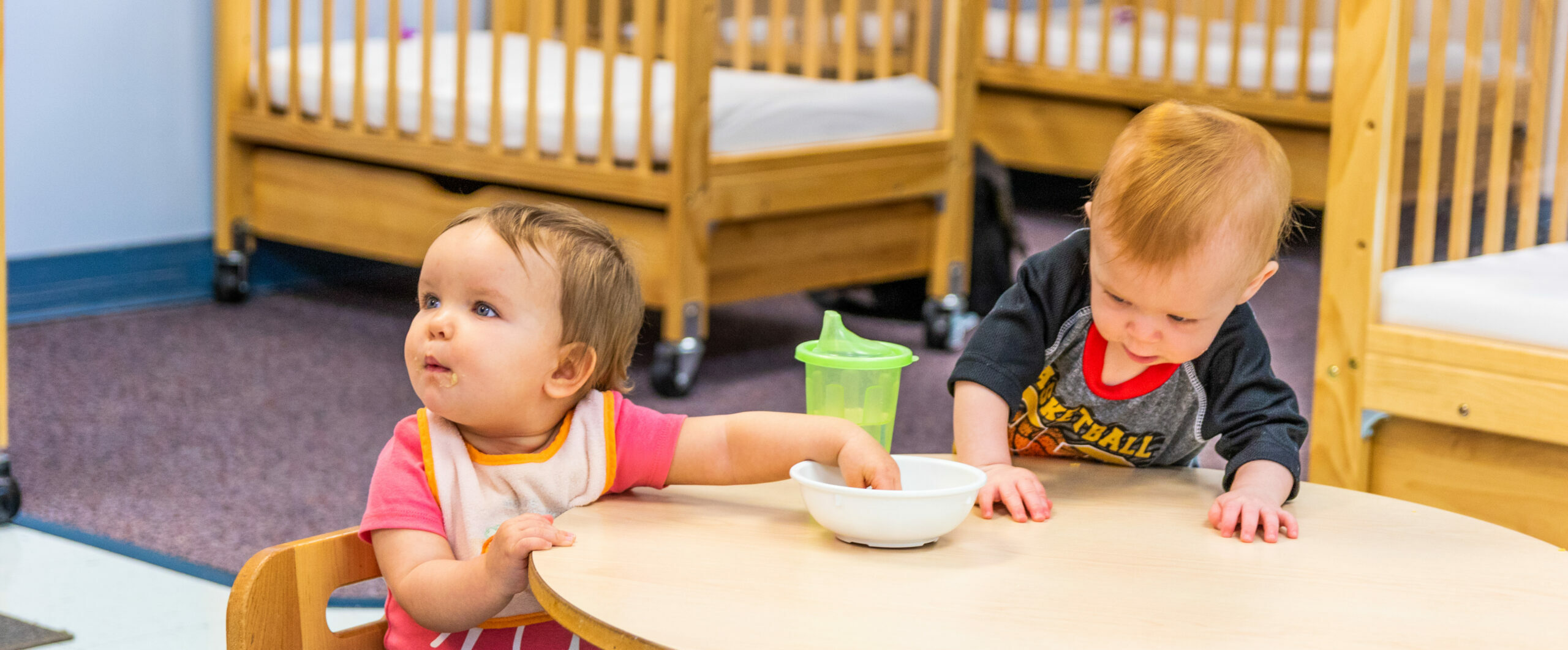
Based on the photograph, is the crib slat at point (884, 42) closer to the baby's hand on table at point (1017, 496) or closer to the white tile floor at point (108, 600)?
the white tile floor at point (108, 600)

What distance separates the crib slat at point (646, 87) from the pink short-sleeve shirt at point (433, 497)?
55.5 inches

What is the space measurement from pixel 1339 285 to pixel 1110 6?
92.5 inches


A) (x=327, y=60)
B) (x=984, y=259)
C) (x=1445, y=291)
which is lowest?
(x=984, y=259)

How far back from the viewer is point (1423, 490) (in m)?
1.42

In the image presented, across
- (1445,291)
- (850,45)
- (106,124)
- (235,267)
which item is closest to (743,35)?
(850,45)

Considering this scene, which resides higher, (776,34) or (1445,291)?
(776,34)

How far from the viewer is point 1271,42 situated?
344 centimetres

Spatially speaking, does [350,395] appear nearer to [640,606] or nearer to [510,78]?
[510,78]

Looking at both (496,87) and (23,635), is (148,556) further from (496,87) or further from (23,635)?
(496,87)

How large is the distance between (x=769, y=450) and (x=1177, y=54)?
297 centimetres

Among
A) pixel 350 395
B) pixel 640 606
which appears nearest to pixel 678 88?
pixel 350 395

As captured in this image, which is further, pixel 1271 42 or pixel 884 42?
pixel 1271 42

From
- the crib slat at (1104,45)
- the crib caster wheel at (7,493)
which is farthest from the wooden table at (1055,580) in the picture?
the crib slat at (1104,45)

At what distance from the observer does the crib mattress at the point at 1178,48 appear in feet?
11.3
